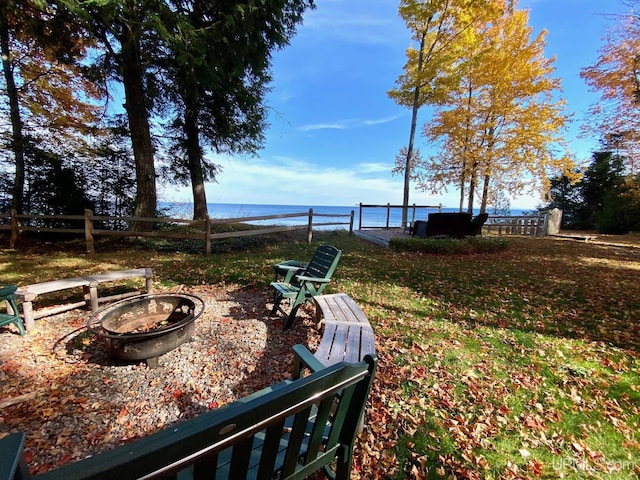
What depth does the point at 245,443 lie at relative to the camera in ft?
3.17

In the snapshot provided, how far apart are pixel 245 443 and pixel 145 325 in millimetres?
3305

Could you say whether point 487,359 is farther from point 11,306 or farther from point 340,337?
point 11,306

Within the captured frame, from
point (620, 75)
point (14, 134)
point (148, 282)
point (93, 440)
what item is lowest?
point (93, 440)

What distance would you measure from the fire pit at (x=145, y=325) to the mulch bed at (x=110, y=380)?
177 mm

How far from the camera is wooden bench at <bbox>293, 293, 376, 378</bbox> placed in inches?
87.3

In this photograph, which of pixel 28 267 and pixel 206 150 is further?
pixel 206 150

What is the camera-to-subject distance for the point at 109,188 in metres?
9.23

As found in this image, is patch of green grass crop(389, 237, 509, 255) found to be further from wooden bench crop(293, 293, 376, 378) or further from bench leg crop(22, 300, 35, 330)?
bench leg crop(22, 300, 35, 330)

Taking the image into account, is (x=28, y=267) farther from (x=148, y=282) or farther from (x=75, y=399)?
(x=75, y=399)

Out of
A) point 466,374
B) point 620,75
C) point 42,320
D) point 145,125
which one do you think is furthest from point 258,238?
point 620,75

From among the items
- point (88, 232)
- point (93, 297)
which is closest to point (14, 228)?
point (88, 232)

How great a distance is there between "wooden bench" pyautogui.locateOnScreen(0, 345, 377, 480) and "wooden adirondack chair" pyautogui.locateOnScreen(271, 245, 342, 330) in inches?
81.8

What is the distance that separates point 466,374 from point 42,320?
5.29 metres

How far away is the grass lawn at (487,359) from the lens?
6.40 feet
